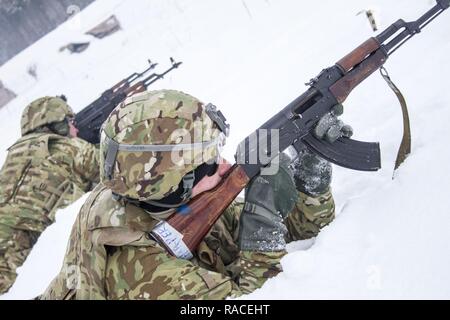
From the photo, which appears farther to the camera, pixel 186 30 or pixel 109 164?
pixel 186 30

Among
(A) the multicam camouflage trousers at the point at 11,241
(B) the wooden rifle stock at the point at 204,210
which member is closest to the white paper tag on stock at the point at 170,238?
(B) the wooden rifle stock at the point at 204,210

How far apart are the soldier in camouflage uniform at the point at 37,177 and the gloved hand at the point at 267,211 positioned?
10.6ft

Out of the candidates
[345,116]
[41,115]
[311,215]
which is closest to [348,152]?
[311,215]

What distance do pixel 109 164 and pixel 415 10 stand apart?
3.95 m

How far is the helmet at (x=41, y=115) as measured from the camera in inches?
186

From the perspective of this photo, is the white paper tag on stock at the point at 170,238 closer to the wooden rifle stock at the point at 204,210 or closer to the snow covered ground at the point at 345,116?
the wooden rifle stock at the point at 204,210

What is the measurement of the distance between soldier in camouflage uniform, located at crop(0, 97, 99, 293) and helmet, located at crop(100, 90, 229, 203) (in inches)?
114

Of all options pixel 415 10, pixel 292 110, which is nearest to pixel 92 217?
pixel 292 110

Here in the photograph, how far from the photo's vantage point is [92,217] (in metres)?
1.90

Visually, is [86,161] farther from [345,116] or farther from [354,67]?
[354,67]

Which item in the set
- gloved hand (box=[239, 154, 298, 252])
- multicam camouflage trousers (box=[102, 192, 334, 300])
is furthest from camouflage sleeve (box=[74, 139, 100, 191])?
gloved hand (box=[239, 154, 298, 252])

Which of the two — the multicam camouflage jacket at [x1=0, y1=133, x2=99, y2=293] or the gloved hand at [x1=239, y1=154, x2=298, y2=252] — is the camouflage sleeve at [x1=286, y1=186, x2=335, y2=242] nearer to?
the gloved hand at [x1=239, y1=154, x2=298, y2=252]
